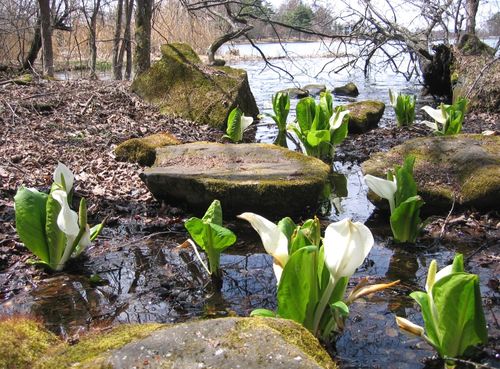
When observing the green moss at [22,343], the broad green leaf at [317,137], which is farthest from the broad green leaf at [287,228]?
the broad green leaf at [317,137]

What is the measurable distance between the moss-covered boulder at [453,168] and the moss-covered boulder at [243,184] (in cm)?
67

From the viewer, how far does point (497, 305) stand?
8.24ft

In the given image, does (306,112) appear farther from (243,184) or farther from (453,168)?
(243,184)

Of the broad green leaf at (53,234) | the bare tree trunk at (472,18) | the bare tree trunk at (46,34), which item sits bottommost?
the broad green leaf at (53,234)

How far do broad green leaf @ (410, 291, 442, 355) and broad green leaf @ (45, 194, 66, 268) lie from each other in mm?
1760

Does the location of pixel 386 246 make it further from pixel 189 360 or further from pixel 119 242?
pixel 189 360

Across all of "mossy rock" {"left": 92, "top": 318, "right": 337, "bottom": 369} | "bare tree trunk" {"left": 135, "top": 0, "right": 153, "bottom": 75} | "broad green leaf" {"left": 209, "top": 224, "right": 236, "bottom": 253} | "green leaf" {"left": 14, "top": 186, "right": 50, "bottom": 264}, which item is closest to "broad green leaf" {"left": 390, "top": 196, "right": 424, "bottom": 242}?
"broad green leaf" {"left": 209, "top": 224, "right": 236, "bottom": 253}

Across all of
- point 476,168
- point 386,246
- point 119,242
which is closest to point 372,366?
point 386,246

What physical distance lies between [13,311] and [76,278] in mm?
420

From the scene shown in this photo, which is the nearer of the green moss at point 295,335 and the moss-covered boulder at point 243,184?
the green moss at point 295,335

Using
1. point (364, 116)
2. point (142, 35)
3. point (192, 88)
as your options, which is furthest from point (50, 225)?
point (142, 35)

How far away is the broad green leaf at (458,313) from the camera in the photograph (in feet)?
6.15

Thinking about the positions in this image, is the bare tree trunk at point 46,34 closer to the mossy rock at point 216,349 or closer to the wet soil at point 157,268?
the wet soil at point 157,268

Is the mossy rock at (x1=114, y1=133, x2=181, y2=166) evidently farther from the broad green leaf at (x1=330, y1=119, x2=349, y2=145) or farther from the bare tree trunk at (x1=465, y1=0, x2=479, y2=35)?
the bare tree trunk at (x1=465, y1=0, x2=479, y2=35)
